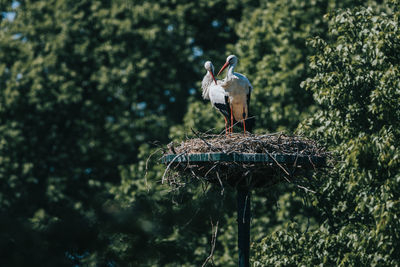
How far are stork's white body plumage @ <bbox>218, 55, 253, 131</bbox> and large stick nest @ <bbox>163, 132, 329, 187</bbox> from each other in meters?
1.01

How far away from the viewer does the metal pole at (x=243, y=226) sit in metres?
7.13

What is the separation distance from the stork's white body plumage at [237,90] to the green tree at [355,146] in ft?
3.23

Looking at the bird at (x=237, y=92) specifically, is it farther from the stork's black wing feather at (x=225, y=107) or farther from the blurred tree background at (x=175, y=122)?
the blurred tree background at (x=175, y=122)

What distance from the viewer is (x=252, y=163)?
22.4 ft

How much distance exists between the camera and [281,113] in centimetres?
1379

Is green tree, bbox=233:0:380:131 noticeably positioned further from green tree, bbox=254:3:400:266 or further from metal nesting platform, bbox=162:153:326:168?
metal nesting platform, bbox=162:153:326:168

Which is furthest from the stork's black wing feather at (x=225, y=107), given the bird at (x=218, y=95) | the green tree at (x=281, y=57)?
the green tree at (x=281, y=57)

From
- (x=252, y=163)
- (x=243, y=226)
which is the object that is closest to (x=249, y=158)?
(x=252, y=163)

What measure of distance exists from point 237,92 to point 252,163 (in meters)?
1.79

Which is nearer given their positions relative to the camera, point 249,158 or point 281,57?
point 249,158

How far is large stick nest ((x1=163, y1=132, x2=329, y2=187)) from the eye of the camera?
6.82 m

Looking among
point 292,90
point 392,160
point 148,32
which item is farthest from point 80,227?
point 148,32

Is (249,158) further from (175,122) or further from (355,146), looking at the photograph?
(175,122)

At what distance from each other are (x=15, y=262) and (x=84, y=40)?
13.7 meters
